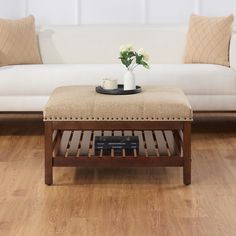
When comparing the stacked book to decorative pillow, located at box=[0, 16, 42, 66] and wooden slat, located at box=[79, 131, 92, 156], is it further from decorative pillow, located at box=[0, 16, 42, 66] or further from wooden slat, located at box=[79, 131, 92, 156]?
decorative pillow, located at box=[0, 16, 42, 66]

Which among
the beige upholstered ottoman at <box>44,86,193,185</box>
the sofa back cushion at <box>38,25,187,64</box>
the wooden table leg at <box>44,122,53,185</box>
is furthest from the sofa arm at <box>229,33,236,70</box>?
Result: the wooden table leg at <box>44,122,53,185</box>

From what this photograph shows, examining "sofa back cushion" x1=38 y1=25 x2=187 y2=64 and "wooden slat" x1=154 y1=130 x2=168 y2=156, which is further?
"sofa back cushion" x1=38 y1=25 x2=187 y2=64

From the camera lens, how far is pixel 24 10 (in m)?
5.84

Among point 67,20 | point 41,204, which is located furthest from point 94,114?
point 67,20

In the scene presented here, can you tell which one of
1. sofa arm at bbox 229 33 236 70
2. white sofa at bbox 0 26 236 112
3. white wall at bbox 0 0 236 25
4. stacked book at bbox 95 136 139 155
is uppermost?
white wall at bbox 0 0 236 25

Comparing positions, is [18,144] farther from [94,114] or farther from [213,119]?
[213,119]

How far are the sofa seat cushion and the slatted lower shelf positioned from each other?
0.67 meters

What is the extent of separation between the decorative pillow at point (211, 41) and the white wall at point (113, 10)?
847 mm

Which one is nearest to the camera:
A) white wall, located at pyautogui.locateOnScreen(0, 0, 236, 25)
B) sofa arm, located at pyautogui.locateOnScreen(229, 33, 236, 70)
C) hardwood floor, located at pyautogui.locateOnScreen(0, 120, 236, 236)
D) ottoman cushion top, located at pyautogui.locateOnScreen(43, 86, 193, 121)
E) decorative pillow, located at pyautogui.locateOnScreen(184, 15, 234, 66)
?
hardwood floor, located at pyautogui.locateOnScreen(0, 120, 236, 236)

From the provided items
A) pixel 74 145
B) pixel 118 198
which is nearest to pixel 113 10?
pixel 74 145

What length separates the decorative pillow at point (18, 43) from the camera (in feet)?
16.3

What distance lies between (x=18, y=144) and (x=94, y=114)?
118 cm

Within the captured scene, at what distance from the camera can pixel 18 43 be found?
16.5ft

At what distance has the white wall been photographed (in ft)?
19.0
